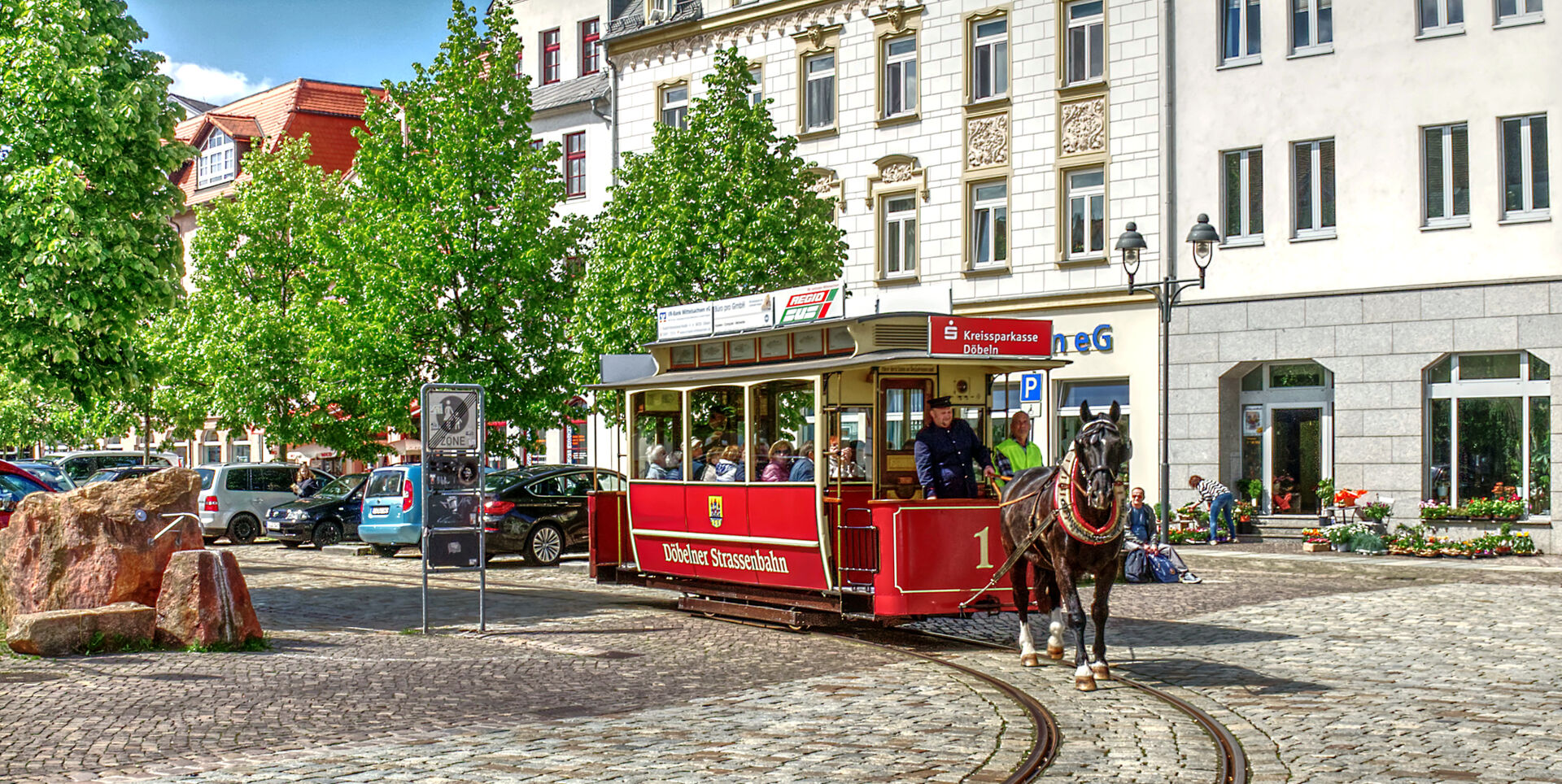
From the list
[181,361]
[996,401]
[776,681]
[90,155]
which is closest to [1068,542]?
[776,681]

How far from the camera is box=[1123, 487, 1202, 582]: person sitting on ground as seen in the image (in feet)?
63.9

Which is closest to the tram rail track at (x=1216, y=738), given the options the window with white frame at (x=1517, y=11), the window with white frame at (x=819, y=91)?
the window with white frame at (x=1517, y=11)

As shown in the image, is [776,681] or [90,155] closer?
[776,681]

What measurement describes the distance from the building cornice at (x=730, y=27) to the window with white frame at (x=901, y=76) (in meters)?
0.81

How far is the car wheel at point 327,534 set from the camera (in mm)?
29609

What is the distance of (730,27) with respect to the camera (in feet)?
117

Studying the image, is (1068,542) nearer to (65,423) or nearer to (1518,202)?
(1518,202)

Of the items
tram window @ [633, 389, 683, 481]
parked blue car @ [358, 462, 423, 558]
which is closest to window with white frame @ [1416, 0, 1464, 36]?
tram window @ [633, 389, 683, 481]

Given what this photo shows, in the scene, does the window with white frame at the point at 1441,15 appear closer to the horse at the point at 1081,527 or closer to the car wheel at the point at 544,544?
the car wheel at the point at 544,544

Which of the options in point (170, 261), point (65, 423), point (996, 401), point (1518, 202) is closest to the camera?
point (996, 401)

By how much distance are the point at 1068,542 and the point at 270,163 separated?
3539cm

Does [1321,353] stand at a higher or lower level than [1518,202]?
lower

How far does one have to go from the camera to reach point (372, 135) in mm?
31047

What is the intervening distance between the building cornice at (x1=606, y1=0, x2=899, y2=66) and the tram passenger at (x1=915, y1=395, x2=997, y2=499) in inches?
828
